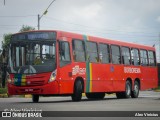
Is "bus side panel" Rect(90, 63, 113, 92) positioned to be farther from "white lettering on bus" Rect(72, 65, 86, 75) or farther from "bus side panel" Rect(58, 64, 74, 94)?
"bus side panel" Rect(58, 64, 74, 94)

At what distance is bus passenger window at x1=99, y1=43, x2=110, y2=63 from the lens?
85.8 ft

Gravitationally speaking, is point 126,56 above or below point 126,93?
above

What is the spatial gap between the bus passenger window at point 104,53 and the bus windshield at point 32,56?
4.39 m

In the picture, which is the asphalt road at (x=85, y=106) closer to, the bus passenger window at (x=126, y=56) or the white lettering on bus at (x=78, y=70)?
the white lettering on bus at (x=78, y=70)

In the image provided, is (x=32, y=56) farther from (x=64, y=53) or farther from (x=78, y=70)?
(x=78, y=70)

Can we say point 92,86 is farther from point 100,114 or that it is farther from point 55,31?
point 100,114

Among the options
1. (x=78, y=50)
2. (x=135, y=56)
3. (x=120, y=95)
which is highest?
(x=135, y=56)

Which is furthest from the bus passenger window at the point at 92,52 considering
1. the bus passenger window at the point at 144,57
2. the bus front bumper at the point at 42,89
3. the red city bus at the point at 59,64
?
the bus passenger window at the point at 144,57

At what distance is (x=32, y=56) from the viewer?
2242cm

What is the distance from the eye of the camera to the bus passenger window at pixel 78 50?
2347 cm

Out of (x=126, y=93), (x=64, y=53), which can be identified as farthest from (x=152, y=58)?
(x=64, y=53)

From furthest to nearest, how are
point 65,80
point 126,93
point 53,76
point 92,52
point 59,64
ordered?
point 126,93 → point 92,52 → point 65,80 → point 59,64 → point 53,76

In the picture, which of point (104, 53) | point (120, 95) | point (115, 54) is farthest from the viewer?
point (120, 95)

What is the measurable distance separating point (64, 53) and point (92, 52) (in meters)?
2.88
